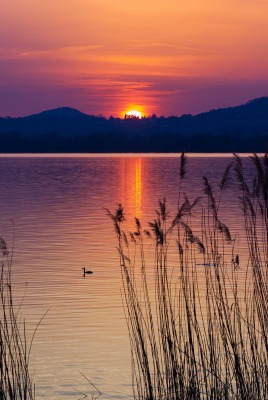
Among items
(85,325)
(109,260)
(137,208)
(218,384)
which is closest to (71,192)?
(137,208)

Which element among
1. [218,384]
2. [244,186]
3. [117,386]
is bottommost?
[117,386]

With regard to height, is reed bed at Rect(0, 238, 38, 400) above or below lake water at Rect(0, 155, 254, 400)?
above

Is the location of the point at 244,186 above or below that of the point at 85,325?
above

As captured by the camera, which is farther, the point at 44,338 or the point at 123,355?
the point at 44,338

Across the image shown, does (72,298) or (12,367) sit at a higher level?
(12,367)

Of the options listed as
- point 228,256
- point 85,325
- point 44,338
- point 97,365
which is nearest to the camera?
point 97,365

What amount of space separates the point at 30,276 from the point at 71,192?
43.3 metres

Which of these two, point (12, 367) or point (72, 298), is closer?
point (12, 367)

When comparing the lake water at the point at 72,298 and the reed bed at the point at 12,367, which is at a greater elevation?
the reed bed at the point at 12,367

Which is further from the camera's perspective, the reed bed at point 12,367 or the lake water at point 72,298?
the lake water at point 72,298

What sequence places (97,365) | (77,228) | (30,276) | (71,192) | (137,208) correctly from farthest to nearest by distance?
(71,192), (137,208), (77,228), (30,276), (97,365)

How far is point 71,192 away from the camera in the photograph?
214 ft

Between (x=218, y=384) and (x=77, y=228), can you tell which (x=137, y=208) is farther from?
(x=218, y=384)

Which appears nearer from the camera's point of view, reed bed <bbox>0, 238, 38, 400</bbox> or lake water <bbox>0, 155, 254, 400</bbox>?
reed bed <bbox>0, 238, 38, 400</bbox>
